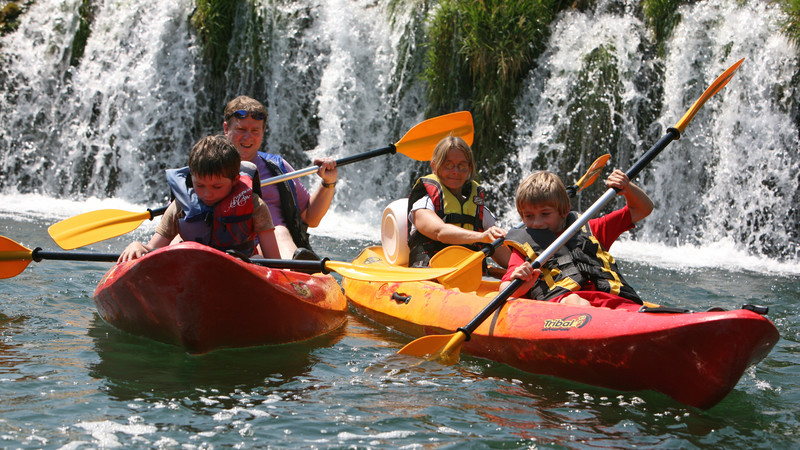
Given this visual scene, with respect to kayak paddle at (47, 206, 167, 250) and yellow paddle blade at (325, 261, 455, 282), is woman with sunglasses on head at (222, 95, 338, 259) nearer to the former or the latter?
yellow paddle blade at (325, 261, 455, 282)

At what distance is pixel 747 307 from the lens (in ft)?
10.2

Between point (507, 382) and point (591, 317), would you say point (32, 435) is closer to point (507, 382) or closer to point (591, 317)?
point (507, 382)

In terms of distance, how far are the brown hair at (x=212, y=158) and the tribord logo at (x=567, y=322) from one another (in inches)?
64.7

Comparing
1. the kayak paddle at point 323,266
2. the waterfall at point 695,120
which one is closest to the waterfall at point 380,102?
the waterfall at point 695,120

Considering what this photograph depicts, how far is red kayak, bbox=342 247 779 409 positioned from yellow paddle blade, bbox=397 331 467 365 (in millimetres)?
206

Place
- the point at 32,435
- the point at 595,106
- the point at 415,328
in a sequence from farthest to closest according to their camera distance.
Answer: the point at 595,106 → the point at 415,328 → the point at 32,435

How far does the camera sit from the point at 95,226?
16.1 ft

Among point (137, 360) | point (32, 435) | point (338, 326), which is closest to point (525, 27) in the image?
point (338, 326)

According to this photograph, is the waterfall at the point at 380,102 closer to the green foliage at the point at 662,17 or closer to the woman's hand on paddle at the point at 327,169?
the green foliage at the point at 662,17

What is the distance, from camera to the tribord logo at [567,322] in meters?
3.56

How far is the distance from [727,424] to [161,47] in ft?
35.1

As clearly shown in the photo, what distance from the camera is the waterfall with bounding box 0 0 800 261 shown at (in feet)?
30.1

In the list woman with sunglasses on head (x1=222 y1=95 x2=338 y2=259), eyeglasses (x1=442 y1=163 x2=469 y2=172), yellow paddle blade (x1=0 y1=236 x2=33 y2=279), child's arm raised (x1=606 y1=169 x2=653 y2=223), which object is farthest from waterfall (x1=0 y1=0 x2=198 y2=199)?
child's arm raised (x1=606 y1=169 x2=653 y2=223)

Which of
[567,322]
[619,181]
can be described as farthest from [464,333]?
[619,181]
